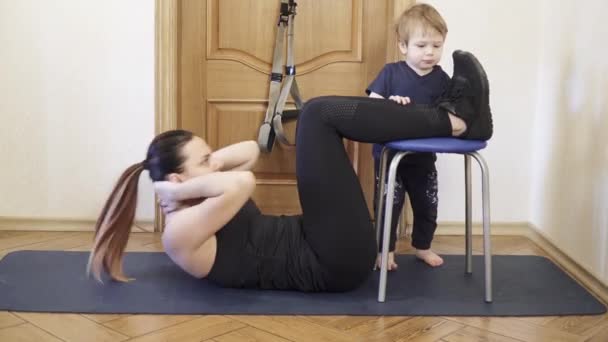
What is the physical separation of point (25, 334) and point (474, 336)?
3.54 feet

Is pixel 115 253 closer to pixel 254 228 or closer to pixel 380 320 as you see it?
pixel 254 228

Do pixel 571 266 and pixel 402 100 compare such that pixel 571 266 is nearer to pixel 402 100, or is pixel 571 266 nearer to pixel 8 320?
pixel 402 100

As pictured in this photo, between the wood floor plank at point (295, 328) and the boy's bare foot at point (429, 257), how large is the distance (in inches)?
26.1

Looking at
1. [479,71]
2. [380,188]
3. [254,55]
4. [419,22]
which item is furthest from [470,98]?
[254,55]

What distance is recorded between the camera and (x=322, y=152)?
6.36 ft

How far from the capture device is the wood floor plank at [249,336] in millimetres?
1715

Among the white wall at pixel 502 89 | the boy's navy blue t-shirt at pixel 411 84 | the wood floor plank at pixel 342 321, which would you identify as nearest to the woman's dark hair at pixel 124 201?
the wood floor plank at pixel 342 321

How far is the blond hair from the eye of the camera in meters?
2.13

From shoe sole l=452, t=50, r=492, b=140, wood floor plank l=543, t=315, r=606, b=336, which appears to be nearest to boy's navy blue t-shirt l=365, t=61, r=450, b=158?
shoe sole l=452, t=50, r=492, b=140

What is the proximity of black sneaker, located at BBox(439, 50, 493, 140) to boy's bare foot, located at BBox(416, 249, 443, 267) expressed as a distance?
55 centimetres

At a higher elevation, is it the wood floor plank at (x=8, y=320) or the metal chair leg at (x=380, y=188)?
the metal chair leg at (x=380, y=188)

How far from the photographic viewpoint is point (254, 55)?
110 inches

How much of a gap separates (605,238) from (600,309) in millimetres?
240

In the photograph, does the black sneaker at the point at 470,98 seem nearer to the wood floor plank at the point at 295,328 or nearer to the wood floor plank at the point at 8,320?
the wood floor plank at the point at 295,328
